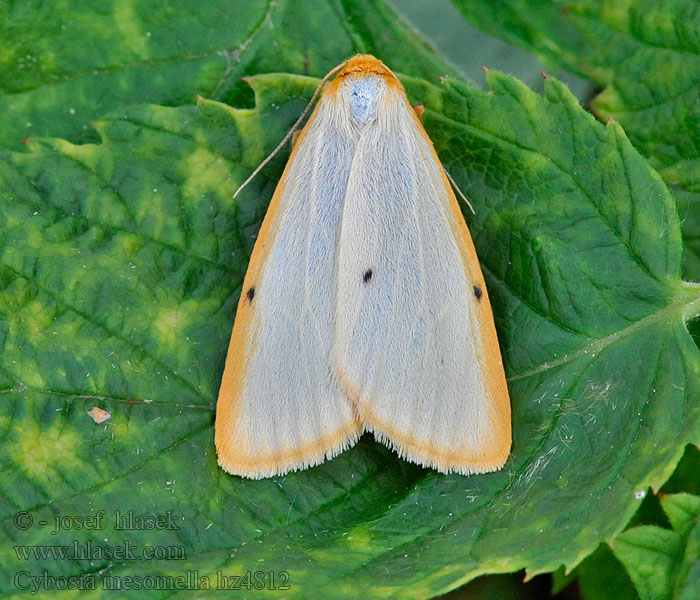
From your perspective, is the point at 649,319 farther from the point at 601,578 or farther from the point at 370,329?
the point at 601,578

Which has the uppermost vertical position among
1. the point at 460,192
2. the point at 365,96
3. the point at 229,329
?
the point at 365,96

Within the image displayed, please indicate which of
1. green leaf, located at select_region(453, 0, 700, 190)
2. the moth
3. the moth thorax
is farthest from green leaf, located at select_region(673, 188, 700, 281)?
the moth thorax

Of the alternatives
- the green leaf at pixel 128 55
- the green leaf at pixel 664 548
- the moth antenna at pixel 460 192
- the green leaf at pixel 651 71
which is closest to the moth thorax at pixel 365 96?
the moth antenna at pixel 460 192

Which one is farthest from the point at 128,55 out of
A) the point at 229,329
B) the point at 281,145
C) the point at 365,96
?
the point at 229,329

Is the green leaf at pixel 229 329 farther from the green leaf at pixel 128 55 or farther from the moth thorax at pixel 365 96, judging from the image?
the green leaf at pixel 128 55

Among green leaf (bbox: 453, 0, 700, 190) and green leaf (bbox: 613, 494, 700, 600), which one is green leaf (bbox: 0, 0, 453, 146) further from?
green leaf (bbox: 613, 494, 700, 600)

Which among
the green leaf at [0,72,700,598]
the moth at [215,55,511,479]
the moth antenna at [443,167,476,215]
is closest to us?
the green leaf at [0,72,700,598]

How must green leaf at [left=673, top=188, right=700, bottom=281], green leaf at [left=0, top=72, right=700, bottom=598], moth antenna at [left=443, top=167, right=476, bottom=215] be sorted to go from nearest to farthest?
green leaf at [left=0, top=72, right=700, bottom=598], moth antenna at [left=443, top=167, right=476, bottom=215], green leaf at [left=673, top=188, right=700, bottom=281]
